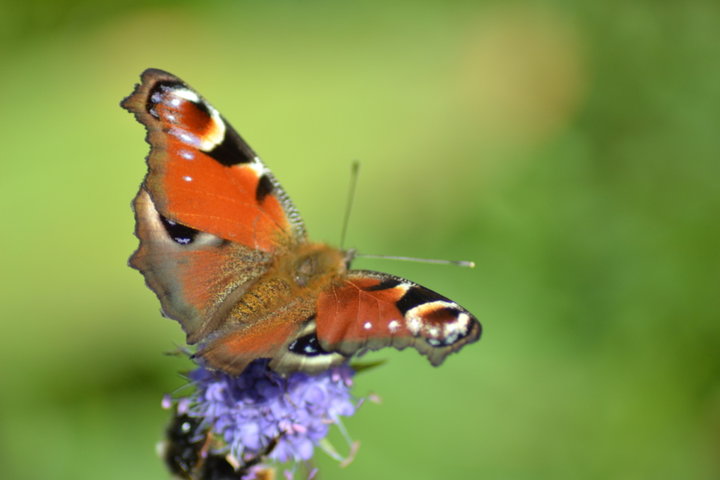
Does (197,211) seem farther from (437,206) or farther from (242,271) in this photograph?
(437,206)

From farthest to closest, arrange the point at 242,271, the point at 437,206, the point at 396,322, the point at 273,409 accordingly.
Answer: the point at 437,206, the point at 242,271, the point at 273,409, the point at 396,322

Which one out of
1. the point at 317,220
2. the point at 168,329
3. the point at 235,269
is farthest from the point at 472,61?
the point at 235,269

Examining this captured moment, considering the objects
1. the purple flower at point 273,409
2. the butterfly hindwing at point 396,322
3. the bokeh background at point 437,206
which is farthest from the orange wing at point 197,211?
the bokeh background at point 437,206

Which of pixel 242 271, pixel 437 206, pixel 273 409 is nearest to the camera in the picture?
pixel 273 409

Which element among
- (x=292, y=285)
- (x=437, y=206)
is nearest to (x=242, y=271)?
(x=292, y=285)

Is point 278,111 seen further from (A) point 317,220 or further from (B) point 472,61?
(B) point 472,61

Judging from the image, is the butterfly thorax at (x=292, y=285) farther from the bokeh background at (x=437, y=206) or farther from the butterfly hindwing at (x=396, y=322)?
the bokeh background at (x=437, y=206)
